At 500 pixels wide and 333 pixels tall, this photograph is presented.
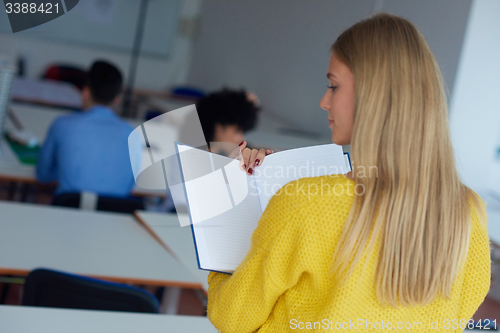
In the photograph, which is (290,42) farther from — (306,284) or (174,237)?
(306,284)

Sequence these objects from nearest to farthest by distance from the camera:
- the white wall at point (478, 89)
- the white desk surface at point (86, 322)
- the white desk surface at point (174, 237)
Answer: the white desk surface at point (86, 322) < the white desk surface at point (174, 237) < the white wall at point (478, 89)

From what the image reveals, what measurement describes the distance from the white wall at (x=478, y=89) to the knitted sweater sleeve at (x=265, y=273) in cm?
223

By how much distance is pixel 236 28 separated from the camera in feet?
19.8

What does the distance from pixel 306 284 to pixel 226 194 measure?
22 centimetres

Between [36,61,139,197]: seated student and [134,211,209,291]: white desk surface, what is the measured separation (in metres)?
0.36

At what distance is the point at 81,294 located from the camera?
126cm

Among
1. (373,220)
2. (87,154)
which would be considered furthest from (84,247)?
(373,220)

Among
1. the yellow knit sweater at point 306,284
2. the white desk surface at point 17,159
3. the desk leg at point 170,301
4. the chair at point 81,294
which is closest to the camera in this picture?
the yellow knit sweater at point 306,284

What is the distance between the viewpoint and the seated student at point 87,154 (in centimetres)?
229

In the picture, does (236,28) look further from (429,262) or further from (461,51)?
(429,262)

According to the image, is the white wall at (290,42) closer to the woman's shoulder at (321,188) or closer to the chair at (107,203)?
the chair at (107,203)

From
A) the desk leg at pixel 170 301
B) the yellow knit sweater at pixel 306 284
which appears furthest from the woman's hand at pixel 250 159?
the desk leg at pixel 170 301

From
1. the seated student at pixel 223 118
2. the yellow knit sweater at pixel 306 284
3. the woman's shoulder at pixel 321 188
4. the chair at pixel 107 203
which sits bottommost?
the chair at pixel 107 203

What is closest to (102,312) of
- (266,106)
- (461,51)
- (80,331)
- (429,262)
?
(80,331)
